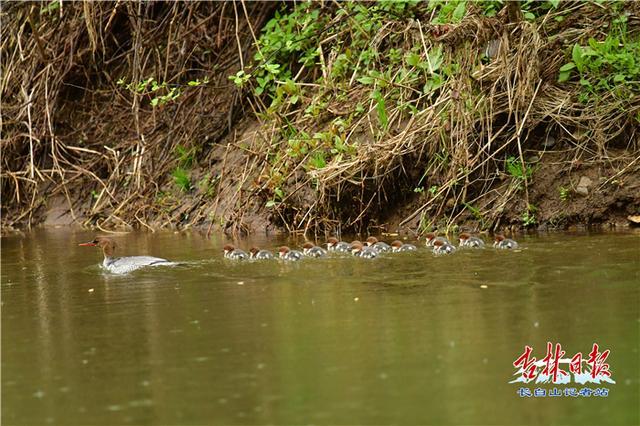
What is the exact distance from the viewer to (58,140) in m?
15.5

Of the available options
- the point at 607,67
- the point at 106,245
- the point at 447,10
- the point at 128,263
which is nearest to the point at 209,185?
the point at 106,245

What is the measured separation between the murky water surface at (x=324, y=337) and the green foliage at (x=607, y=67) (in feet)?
5.99

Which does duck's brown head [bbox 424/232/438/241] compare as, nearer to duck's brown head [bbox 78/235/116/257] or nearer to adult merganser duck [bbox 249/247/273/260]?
adult merganser duck [bbox 249/247/273/260]

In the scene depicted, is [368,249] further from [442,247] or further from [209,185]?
[209,185]

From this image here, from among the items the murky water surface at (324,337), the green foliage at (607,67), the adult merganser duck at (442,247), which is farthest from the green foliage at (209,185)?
the adult merganser duck at (442,247)

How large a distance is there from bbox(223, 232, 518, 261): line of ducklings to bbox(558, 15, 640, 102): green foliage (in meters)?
2.17

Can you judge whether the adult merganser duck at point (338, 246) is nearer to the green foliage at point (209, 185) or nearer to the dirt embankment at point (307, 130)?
the dirt embankment at point (307, 130)

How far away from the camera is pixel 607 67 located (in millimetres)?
10891

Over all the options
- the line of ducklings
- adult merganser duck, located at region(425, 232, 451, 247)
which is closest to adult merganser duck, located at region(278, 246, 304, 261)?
the line of ducklings

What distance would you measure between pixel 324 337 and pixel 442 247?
2.98m

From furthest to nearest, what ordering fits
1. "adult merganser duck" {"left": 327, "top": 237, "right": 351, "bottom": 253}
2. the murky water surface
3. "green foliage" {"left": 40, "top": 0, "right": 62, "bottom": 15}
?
"green foliage" {"left": 40, "top": 0, "right": 62, "bottom": 15}, "adult merganser duck" {"left": 327, "top": 237, "right": 351, "bottom": 253}, the murky water surface

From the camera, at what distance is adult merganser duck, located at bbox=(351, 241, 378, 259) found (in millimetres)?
9203

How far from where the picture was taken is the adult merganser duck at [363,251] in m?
9.20

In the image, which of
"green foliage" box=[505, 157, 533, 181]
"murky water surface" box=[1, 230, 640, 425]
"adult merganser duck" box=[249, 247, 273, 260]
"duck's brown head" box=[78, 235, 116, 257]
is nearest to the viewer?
"murky water surface" box=[1, 230, 640, 425]
